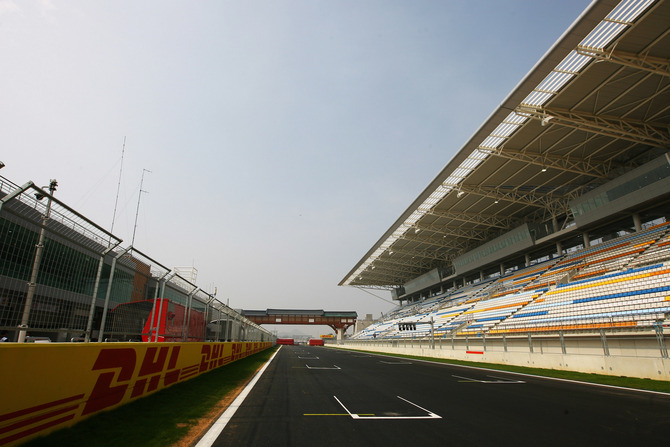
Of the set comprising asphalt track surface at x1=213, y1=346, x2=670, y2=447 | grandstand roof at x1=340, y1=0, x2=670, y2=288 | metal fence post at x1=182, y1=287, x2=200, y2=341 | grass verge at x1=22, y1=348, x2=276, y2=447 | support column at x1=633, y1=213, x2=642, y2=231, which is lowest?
asphalt track surface at x1=213, y1=346, x2=670, y2=447

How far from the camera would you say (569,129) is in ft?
67.8

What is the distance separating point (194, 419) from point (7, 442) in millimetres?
2380

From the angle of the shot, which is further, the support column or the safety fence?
the support column

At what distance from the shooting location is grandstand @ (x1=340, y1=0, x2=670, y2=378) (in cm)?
1483

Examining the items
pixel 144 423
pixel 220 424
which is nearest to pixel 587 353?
pixel 220 424

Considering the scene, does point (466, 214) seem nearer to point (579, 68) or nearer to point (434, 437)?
point (579, 68)

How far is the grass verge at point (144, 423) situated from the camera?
12.7ft

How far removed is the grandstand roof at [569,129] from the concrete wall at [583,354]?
10994 millimetres

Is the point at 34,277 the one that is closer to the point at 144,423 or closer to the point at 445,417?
the point at 144,423

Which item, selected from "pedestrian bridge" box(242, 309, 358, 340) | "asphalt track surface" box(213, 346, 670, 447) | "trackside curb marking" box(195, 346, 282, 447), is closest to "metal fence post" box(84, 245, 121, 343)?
"trackside curb marking" box(195, 346, 282, 447)

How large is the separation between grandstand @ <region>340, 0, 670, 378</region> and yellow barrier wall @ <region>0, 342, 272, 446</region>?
603 inches

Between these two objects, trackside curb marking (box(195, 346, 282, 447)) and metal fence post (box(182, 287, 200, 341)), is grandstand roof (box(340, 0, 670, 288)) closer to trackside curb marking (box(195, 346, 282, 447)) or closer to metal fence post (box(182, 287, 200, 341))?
metal fence post (box(182, 287, 200, 341))

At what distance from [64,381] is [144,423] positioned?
1231 millimetres

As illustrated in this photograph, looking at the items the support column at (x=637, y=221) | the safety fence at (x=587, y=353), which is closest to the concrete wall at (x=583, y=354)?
the safety fence at (x=587, y=353)
